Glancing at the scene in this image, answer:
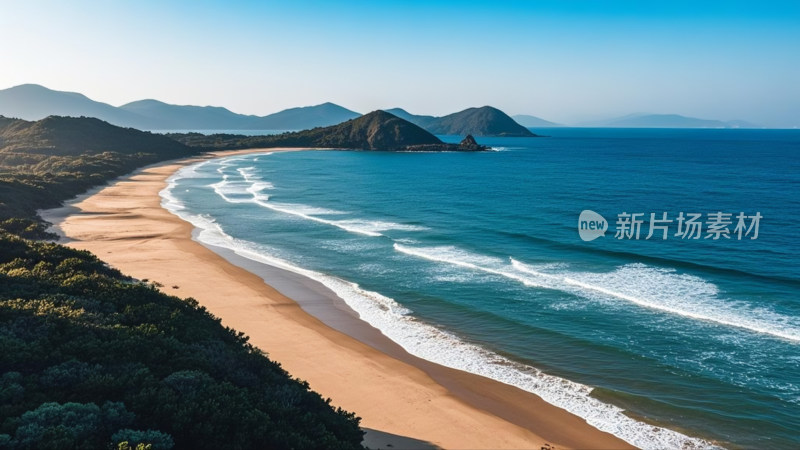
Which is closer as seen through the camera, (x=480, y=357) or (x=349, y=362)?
(x=349, y=362)

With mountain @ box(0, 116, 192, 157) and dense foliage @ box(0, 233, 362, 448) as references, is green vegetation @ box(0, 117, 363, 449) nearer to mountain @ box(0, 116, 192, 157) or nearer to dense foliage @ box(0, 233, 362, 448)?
dense foliage @ box(0, 233, 362, 448)

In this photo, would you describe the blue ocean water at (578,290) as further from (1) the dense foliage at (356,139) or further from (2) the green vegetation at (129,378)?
(1) the dense foliage at (356,139)

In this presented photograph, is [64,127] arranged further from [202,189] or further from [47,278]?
[47,278]

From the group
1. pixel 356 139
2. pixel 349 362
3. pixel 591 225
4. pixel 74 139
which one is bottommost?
pixel 349 362

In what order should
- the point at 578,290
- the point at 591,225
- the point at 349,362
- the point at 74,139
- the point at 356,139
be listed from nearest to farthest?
the point at 349,362
the point at 578,290
the point at 591,225
the point at 74,139
the point at 356,139

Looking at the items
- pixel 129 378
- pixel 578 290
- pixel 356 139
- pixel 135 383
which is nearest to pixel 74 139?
pixel 356 139

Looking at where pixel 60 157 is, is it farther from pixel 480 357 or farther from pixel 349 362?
pixel 480 357

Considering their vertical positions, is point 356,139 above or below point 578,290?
above

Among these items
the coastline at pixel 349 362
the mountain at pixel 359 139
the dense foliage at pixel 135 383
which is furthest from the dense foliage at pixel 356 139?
the dense foliage at pixel 135 383

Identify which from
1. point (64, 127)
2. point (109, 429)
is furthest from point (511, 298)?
point (64, 127)
